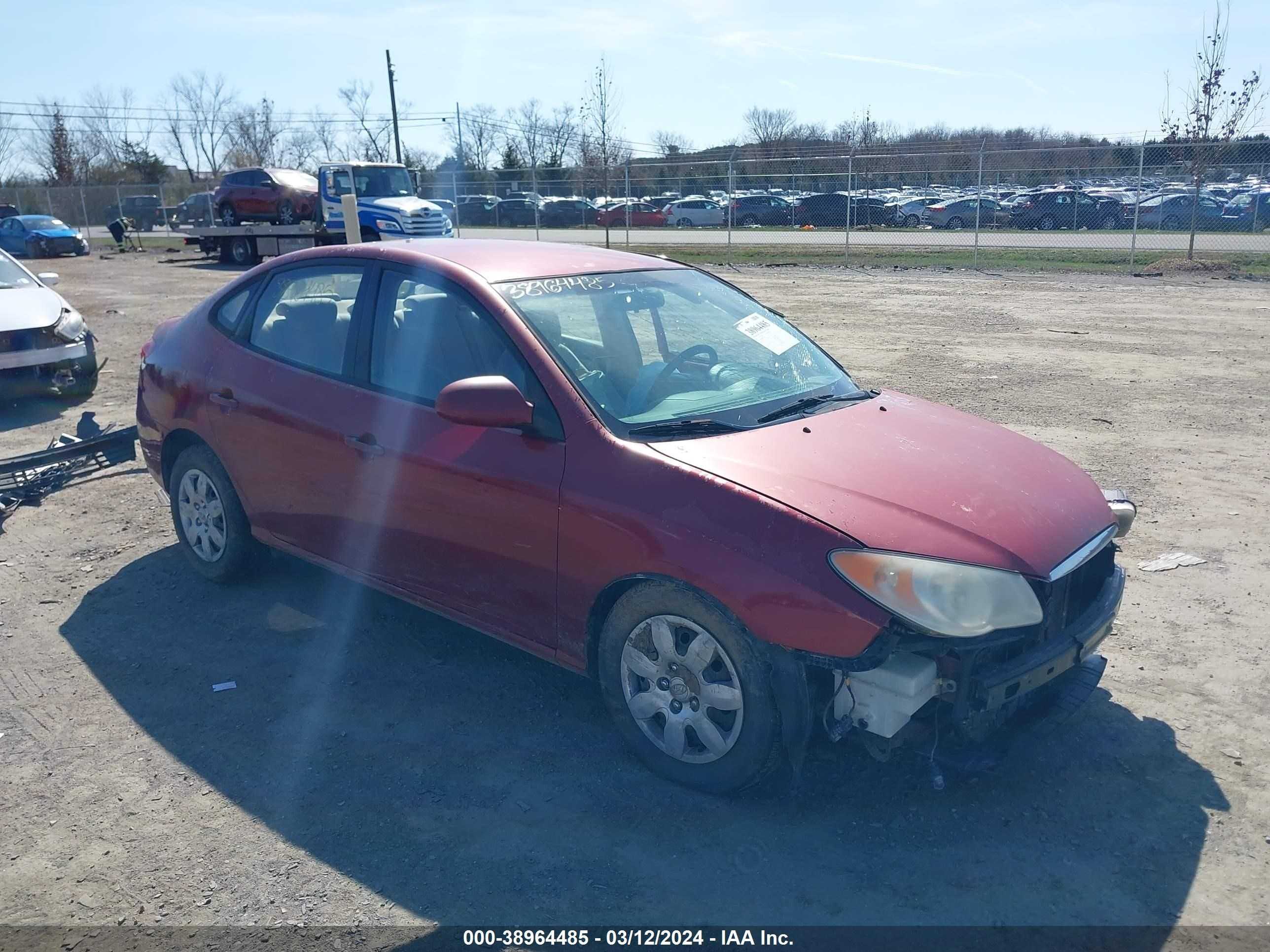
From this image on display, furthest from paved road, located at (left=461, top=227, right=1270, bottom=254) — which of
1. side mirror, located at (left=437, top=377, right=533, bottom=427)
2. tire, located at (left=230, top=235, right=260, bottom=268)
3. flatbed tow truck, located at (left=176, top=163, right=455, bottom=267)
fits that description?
side mirror, located at (left=437, top=377, right=533, bottom=427)

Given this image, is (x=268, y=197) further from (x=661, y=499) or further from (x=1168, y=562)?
(x=661, y=499)

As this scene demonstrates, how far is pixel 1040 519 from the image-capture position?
3.48 meters

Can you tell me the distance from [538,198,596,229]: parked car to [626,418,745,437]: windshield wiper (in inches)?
1430

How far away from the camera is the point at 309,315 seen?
485cm

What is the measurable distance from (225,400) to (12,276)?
699cm

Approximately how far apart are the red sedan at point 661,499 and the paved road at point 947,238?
15131 millimetres

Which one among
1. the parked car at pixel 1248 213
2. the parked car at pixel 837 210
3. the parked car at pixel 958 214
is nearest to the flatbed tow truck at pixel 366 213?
the parked car at pixel 837 210

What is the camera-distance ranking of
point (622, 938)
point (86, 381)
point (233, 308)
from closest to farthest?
1. point (622, 938)
2. point (233, 308)
3. point (86, 381)

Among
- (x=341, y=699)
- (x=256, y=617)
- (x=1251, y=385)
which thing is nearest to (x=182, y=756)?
(x=341, y=699)

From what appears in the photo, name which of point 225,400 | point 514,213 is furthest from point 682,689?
point 514,213

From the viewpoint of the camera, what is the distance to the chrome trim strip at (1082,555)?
3.30 metres

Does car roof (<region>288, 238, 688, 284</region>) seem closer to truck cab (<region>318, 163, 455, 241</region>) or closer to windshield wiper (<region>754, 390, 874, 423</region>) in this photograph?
windshield wiper (<region>754, 390, 874, 423</region>)

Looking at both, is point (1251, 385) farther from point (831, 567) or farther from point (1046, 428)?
point (831, 567)

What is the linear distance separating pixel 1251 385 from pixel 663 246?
2109 centimetres
